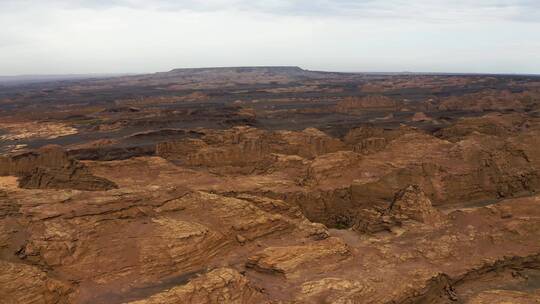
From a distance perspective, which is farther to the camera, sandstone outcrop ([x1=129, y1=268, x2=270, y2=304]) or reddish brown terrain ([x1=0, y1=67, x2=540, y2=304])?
reddish brown terrain ([x1=0, y1=67, x2=540, y2=304])

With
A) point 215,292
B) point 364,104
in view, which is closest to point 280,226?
point 215,292

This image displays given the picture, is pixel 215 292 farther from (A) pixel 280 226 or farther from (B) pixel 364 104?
(B) pixel 364 104

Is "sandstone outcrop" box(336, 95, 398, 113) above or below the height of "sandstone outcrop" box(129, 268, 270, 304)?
above

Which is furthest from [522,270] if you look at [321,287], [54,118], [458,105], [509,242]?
[54,118]

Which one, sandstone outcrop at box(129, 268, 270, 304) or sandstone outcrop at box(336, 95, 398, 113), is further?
sandstone outcrop at box(336, 95, 398, 113)

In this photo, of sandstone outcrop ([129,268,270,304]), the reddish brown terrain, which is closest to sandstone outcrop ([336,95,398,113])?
the reddish brown terrain

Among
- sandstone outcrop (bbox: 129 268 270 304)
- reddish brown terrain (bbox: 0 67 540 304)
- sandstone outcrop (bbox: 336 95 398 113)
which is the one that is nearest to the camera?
sandstone outcrop (bbox: 129 268 270 304)

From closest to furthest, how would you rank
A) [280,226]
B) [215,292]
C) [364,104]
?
[215,292], [280,226], [364,104]

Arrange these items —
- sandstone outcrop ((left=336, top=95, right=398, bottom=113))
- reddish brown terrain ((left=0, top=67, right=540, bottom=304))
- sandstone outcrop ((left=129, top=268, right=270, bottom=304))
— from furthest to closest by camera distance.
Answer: sandstone outcrop ((left=336, top=95, right=398, bottom=113)) → reddish brown terrain ((left=0, top=67, right=540, bottom=304)) → sandstone outcrop ((left=129, top=268, right=270, bottom=304))

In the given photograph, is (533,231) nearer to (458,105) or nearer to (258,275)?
(258,275)

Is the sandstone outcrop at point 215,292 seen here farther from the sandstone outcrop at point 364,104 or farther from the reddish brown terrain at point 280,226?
the sandstone outcrop at point 364,104

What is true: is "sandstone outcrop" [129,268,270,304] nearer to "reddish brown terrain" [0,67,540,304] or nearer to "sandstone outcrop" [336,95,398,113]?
"reddish brown terrain" [0,67,540,304]

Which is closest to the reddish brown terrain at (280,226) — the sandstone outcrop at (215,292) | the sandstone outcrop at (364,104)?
the sandstone outcrop at (215,292)
